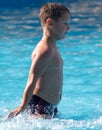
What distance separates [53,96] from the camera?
15.3ft

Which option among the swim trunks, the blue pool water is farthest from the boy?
the blue pool water

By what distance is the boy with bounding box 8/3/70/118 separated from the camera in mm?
4391

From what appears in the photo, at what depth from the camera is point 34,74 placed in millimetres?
4375

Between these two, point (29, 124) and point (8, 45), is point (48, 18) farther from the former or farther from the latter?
point (8, 45)

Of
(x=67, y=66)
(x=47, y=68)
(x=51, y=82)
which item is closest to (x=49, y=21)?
(x=47, y=68)

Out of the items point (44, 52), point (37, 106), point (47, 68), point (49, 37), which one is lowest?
point (37, 106)

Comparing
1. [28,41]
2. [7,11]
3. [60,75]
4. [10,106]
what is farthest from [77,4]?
[60,75]

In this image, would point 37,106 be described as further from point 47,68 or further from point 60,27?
point 60,27

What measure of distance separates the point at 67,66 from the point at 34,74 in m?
3.65

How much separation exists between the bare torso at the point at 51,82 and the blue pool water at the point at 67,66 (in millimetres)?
225

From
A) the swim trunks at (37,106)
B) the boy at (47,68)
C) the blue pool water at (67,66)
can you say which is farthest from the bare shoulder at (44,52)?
the blue pool water at (67,66)

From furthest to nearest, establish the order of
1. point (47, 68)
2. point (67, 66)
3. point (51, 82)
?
point (67, 66) < point (51, 82) < point (47, 68)

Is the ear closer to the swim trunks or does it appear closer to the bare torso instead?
the bare torso

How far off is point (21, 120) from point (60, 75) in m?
0.56
